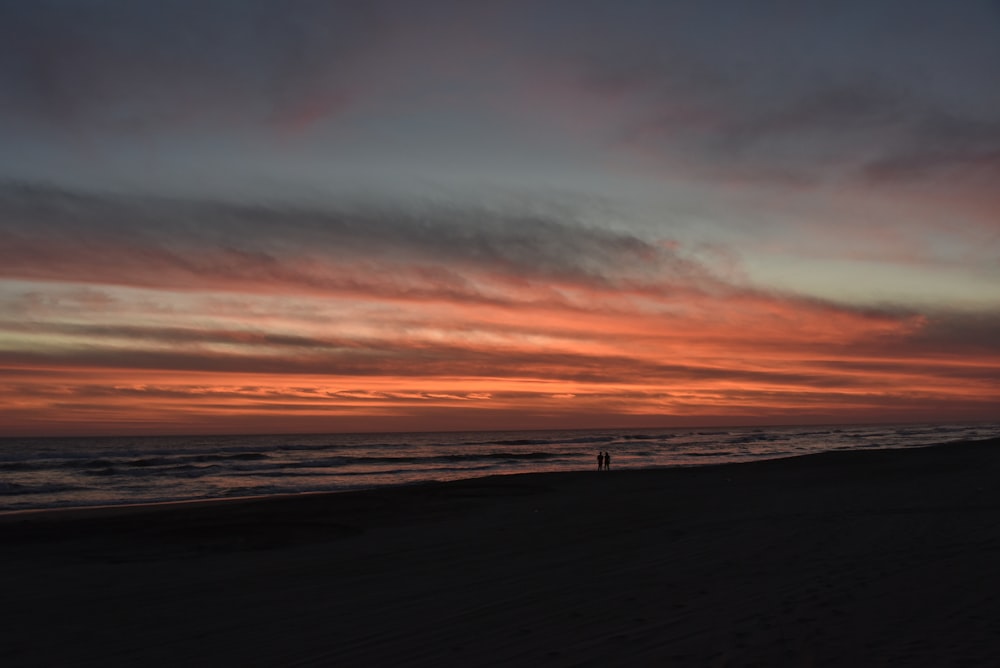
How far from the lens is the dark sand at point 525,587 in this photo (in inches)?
270

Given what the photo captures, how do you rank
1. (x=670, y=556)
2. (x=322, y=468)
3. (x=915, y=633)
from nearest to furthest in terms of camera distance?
(x=915, y=633)
(x=670, y=556)
(x=322, y=468)

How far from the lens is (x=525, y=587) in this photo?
9.52 meters

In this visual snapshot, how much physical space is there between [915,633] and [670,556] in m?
4.66

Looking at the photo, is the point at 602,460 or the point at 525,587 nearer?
the point at 525,587

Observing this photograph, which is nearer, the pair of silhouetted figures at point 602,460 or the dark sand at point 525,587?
the dark sand at point 525,587

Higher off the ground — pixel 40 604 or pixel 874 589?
pixel 874 589

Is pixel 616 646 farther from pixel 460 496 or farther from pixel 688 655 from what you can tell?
pixel 460 496

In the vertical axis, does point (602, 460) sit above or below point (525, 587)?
below

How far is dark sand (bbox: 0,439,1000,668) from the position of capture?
6.86 metres

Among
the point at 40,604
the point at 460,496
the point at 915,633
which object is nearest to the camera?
the point at 915,633

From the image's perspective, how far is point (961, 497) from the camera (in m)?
18.2

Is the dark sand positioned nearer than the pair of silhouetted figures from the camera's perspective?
Yes

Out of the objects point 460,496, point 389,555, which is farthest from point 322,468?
point 389,555

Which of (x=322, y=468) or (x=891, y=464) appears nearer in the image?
(x=891, y=464)
